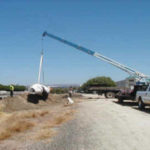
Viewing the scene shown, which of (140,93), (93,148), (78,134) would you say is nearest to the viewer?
→ (93,148)

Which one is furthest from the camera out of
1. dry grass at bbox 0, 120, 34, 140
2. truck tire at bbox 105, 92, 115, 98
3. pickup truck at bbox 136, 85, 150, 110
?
truck tire at bbox 105, 92, 115, 98

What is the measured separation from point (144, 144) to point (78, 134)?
248 centimetres

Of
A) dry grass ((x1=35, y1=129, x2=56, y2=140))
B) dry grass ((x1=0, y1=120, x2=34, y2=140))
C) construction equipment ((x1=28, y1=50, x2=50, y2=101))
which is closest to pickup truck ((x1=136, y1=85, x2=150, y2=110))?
dry grass ((x1=0, y1=120, x2=34, y2=140))

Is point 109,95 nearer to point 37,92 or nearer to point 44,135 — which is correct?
point 37,92

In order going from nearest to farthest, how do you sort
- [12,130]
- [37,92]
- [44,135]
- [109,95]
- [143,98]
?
[44,135] < [12,130] < [143,98] < [37,92] < [109,95]

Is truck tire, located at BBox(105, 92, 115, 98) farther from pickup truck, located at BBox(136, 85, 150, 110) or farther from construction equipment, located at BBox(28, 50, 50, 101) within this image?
pickup truck, located at BBox(136, 85, 150, 110)

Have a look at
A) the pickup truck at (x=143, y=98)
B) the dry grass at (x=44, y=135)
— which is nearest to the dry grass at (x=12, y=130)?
the dry grass at (x=44, y=135)

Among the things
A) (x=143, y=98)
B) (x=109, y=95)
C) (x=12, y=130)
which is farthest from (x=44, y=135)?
(x=109, y=95)

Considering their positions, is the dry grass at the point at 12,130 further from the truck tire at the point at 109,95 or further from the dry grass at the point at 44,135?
the truck tire at the point at 109,95

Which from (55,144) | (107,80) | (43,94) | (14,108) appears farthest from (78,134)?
(107,80)

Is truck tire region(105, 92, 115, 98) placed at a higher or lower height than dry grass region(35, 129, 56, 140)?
higher

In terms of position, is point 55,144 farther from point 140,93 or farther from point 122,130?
point 140,93

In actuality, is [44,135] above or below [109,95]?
below

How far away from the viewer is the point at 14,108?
85.9 ft
